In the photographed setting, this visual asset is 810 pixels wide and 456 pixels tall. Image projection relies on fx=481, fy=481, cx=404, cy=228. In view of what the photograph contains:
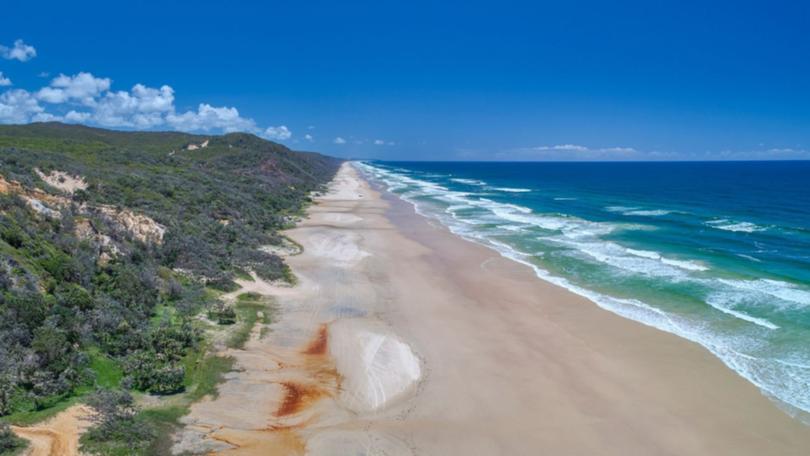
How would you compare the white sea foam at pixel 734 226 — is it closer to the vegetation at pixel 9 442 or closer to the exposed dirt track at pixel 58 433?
the exposed dirt track at pixel 58 433

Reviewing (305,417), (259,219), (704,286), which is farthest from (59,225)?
(704,286)

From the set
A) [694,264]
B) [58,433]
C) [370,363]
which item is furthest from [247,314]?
[694,264]

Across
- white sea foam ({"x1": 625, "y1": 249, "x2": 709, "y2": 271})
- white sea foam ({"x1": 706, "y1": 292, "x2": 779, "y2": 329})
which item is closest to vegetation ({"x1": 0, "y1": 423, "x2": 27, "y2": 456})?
white sea foam ({"x1": 706, "y1": 292, "x2": 779, "y2": 329})

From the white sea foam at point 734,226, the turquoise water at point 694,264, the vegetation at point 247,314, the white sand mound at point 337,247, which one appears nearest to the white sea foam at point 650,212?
the turquoise water at point 694,264

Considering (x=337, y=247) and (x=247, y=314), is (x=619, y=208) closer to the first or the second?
(x=337, y=247)

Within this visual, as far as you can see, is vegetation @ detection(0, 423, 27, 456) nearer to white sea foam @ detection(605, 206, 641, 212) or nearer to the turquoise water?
the turquoise water

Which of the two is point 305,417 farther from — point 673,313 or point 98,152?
point 98,152

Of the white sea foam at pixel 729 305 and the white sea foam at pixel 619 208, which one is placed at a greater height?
the white sea foam at pixel 619 208
